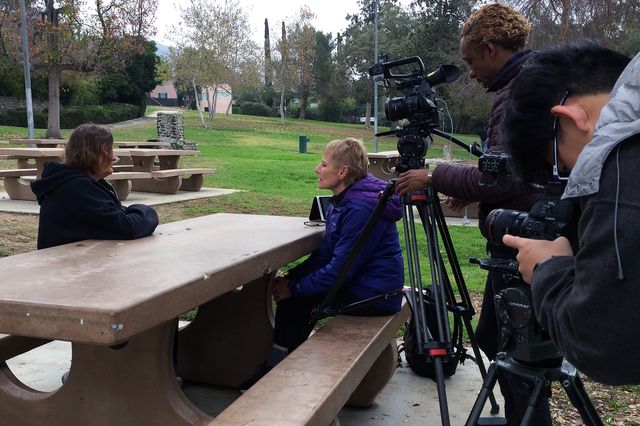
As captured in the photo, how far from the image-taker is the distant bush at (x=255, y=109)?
58.3 meters

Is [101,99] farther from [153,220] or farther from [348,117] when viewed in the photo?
[153,220]

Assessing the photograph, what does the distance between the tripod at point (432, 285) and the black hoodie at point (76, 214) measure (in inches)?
37.8

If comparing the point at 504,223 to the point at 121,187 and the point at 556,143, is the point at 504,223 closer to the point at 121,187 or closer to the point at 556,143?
the point at 556,143

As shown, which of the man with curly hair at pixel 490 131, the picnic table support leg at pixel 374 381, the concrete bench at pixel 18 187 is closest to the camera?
the man with curly hair at pixel 490 131

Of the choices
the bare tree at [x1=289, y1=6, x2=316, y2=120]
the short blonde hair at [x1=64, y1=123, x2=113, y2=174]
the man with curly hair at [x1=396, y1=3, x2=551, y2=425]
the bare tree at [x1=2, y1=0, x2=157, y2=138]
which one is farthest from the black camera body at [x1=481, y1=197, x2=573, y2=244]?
the bare tree at [x1=289, y1=6, x2=316, y2=120]

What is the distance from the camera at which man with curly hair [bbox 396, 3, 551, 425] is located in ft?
7.93

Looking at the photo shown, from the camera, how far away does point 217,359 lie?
350 cm

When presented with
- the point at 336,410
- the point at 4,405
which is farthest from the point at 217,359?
the point at 336,410

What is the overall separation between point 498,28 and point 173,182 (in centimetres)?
866

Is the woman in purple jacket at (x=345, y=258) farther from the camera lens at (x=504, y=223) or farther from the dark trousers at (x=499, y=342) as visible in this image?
the camera lens at (x=504, y=223)

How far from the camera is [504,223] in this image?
1.64 m

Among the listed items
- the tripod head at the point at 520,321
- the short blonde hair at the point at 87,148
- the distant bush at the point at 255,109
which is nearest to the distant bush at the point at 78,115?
the distant bush at the point at 255,109

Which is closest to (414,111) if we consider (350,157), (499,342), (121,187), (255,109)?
(350,157)

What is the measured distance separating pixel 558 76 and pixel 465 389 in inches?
93.9
